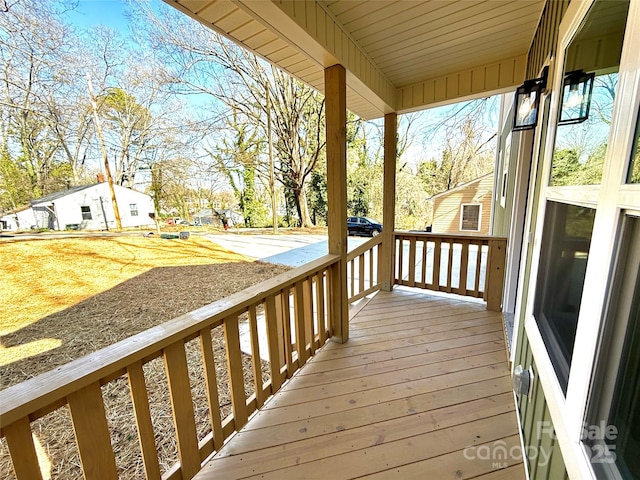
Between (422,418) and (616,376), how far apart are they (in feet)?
4.02

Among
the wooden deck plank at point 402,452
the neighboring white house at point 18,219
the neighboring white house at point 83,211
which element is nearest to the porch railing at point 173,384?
the wooden deck plank at point 402,452

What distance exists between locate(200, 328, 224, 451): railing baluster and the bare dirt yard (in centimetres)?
83

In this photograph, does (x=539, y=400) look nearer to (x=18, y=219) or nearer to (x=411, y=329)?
(x=411, y=329)

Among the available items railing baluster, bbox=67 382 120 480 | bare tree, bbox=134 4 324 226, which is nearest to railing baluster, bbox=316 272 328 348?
railing baluster, bbox=67 382 120 480

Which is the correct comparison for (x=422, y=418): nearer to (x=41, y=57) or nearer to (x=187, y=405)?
(x=187, y=405)

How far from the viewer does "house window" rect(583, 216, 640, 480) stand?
1.77 feet

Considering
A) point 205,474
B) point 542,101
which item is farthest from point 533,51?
point 205,474

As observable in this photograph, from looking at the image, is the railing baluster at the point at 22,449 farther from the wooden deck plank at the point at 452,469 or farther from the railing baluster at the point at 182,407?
the wooden deck plank at the point at 452,469

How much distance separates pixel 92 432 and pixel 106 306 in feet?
19.3

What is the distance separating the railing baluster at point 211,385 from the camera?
1.27 metres

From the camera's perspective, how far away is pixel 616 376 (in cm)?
60

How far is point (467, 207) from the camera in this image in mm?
9367

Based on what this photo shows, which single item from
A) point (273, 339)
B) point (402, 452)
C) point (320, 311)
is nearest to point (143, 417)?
point (273, 339)

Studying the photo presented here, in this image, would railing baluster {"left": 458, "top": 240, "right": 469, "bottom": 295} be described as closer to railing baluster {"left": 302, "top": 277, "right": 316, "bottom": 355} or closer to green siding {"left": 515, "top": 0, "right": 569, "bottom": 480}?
green siding {"left": 515, "top": 0, "right": 569, "bottom": 480}
